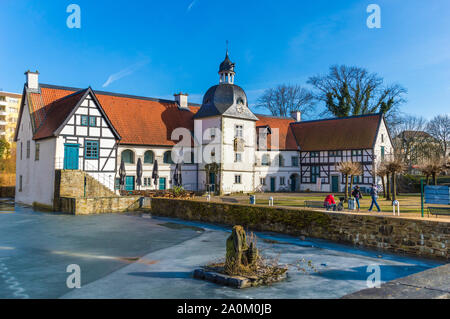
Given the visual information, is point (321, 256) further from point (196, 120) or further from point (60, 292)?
point (196, 120)

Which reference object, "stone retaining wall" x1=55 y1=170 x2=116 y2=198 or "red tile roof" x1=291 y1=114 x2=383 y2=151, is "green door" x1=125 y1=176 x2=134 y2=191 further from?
"red tile roof" x1=291 y1=114 x2=383 y2=151

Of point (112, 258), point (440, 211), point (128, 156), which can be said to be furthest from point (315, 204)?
point (128, 156)

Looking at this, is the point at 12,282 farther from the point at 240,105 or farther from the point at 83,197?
the point at 240,105

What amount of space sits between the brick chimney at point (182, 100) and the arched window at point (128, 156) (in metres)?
9.08

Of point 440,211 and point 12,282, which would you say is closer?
point 12,282

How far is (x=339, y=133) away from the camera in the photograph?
4028 centimetres

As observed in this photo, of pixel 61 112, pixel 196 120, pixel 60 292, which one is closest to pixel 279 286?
pixel 60 292

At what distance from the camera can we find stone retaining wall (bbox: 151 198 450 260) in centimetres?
1414

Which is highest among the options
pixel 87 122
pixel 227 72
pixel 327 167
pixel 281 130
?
pixel 227 72

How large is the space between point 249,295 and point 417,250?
8.34 meters

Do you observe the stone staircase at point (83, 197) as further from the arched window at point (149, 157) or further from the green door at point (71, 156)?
the arched window at point (149, 157)

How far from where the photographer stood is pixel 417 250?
1438 cm

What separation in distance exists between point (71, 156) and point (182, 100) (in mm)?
15343

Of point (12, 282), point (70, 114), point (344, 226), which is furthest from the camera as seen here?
point (70, 114)
